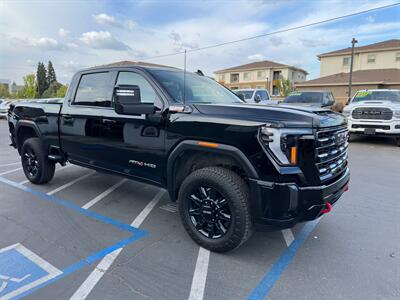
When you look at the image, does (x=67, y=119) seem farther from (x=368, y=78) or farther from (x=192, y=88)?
(x=368, y=78)

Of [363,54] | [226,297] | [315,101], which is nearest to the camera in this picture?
[226,297]

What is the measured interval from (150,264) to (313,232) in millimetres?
1975

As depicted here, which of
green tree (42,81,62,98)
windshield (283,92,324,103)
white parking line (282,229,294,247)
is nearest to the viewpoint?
white parking line (282,229,294,247)

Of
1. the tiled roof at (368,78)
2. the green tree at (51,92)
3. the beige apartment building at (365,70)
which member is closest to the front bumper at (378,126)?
the beige apartment building at (365,70)

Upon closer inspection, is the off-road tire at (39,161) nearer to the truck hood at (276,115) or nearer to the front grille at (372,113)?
the truck hood at (276,115)

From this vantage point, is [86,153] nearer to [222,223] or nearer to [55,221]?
[55,221]

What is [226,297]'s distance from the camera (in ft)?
7.93

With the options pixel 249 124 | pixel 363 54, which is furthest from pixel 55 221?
pixel 363 54

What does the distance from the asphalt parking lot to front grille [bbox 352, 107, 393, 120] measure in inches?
219

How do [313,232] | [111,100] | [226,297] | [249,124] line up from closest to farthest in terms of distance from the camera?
1. [226,297]
2. [249,124]
3. [313,232]
4. [111,100]

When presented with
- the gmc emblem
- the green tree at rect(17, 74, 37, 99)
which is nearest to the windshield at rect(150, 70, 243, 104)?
the gmc emblem

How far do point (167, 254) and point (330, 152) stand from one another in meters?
1.90

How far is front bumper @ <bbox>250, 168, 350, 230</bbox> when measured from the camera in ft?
8.42

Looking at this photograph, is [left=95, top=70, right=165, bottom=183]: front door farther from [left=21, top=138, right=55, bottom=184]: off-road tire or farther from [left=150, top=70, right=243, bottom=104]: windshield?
[left=21, top=138, right=55, bottom=184]: off-road tire
